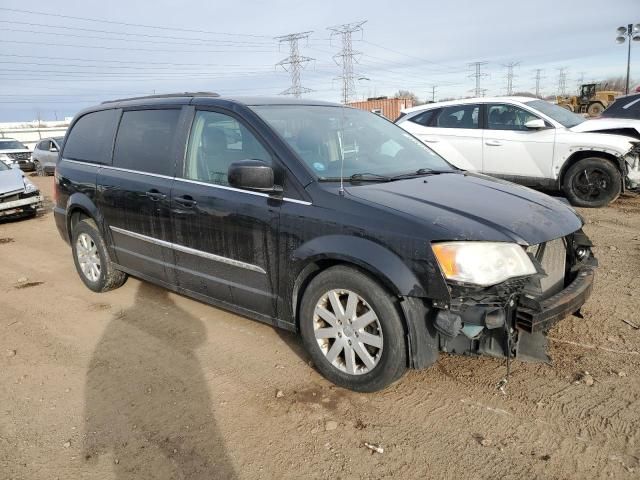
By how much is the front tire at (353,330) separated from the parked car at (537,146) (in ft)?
20.2

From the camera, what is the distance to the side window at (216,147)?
3586 millimetres

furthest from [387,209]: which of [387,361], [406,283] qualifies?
[387,361]

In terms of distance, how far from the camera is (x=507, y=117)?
27.9ft

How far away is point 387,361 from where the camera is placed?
115 inches

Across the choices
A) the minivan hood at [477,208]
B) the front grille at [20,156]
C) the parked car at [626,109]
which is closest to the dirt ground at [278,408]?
the minivan hood at [477,208]

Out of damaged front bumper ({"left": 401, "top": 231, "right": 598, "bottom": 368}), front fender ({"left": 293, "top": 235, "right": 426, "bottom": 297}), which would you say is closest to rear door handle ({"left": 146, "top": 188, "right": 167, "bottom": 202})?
front fender ({"left": 293, "top": 235, "right": 426, "bottom": 297})

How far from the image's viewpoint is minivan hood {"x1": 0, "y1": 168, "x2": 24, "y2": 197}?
31.6 ft

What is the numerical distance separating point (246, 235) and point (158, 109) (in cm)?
160

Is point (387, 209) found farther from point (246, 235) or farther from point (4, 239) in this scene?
point (4, 239)

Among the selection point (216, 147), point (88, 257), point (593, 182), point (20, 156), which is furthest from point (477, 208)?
point (20, 156)

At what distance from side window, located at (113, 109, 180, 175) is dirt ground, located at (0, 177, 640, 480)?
136 centimetres

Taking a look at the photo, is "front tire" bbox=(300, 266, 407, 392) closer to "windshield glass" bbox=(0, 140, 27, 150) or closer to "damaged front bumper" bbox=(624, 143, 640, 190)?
"damaged front bumper" bbox=(624, 143, 640, 190)

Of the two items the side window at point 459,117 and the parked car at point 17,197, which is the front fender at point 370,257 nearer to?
the side window at point 459,117

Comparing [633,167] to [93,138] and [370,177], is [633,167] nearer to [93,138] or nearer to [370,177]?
[370,177]
